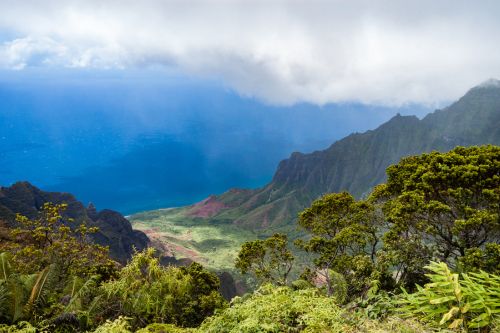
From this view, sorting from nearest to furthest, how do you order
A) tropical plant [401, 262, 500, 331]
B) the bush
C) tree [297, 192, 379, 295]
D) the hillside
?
1. tropical plant [401, 262, 500, 331]
2. the bush
3. tree [297, 192, 379, 295]
4. the hillside

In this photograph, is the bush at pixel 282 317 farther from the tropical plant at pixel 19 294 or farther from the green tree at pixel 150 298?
the tropical plant at pixel 19 294

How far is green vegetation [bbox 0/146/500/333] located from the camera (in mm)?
9281

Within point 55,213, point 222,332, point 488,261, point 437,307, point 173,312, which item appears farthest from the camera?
point 55,213

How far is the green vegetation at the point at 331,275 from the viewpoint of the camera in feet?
30.5

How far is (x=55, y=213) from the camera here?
2392 centimetres

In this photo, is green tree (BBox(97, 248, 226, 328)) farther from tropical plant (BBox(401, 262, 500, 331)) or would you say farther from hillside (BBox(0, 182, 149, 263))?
hillside (BBox(0, 182, 149, 263))

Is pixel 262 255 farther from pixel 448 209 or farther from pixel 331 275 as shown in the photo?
pixel 448 209

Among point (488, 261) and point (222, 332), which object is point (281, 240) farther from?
point (222, 332)

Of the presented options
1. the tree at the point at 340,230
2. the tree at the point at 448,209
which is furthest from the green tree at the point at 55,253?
the tree at the point at 448,209

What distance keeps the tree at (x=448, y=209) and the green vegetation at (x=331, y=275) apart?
0.21 feet

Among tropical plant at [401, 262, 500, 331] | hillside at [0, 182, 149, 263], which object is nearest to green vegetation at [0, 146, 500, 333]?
tropical plant at [401, 262, 500, 331]

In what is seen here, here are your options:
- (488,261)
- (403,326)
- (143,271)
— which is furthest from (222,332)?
(488,261)

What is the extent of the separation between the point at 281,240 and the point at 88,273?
553 inches

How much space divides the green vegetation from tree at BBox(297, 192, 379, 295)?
85mm
